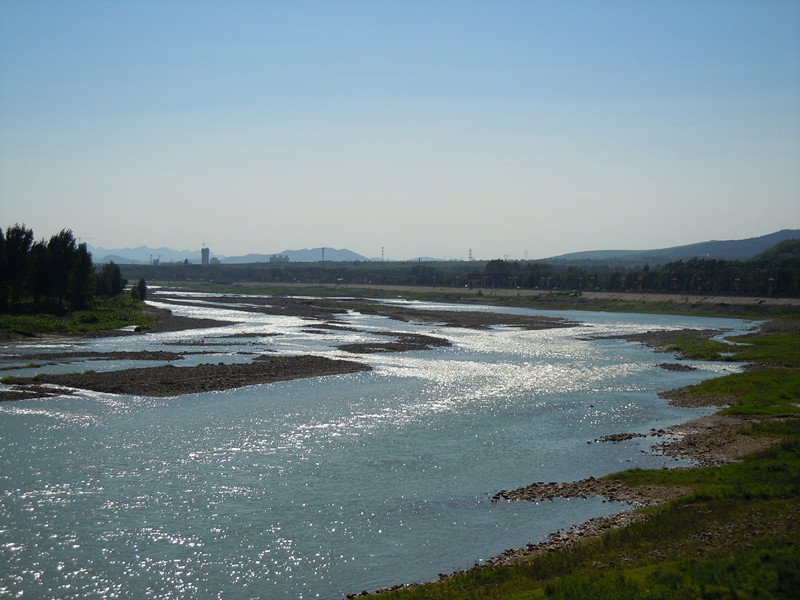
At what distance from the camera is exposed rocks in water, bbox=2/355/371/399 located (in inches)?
1248

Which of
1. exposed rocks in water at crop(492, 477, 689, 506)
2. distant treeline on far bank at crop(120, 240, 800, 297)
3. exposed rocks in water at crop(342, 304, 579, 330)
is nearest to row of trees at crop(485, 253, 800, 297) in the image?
distant treeline on far bank at crop(120, 240, 800, 297)

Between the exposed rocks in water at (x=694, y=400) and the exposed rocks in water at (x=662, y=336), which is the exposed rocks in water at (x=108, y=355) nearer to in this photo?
the exposed rocks in water at (x=694, y=400)

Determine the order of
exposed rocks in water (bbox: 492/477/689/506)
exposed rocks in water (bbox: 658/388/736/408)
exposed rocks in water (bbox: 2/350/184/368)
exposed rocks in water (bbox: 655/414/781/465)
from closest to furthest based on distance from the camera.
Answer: exposed rocks in water (bbox: 492/477/689/506) < exposed rocks in water (bbox: 655/414/781/465) < exposed rocks in water (bbox: 658/388/736/408) < exposed rocks in water (bbox: 2/350/184/368)

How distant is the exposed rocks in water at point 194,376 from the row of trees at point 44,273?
2726 cm

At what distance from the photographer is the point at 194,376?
3534 cm

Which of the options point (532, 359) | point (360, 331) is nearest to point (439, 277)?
point (360, 331)

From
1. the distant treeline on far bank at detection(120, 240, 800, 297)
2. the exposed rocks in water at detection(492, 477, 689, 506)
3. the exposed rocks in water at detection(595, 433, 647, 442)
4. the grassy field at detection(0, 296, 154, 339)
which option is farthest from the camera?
the distant treeline on far bank at detection(120, 240, 800, 297)

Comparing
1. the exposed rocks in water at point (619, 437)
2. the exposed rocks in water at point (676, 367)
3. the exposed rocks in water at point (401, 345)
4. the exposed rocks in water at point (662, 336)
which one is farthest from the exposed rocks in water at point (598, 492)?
the exposed rocks in water at point (662, 336)

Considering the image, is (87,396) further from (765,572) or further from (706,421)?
(765,572)

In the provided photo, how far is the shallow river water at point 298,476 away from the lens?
1331 centimetres

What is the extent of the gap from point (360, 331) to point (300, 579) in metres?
52.8

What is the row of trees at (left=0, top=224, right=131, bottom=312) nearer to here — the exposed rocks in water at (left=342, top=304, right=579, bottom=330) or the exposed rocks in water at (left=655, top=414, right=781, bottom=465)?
the exposed rocks in water at (left=342, top=304, right=579, bottom=330)

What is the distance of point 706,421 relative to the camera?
83.1 ft

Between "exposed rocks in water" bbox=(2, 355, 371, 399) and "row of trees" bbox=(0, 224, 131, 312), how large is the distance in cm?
2726
